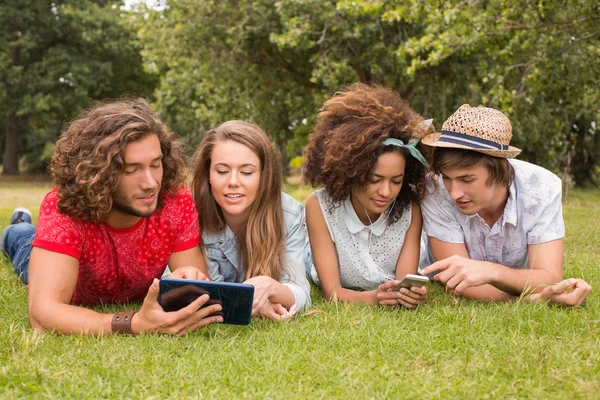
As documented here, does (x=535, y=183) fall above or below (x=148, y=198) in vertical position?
above

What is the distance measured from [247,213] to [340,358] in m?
1.54

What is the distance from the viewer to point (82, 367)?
9.78ft

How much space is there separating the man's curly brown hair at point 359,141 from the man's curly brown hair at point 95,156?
1.11 m

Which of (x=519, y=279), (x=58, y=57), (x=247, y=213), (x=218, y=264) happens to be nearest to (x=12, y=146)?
(x=58, y=57)

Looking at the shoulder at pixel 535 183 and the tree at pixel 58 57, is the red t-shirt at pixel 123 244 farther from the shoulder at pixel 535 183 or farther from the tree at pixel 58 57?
the tree at pixel 58 57

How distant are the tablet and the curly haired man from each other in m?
0.04

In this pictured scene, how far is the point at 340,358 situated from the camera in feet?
10.2

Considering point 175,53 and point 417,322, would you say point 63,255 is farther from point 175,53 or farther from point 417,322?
point 175,53

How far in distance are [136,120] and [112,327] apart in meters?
1.16

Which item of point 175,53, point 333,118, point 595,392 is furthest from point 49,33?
point 595,392

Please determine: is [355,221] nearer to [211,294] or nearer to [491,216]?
[491,216]

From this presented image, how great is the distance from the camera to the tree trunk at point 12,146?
30969 millimetres

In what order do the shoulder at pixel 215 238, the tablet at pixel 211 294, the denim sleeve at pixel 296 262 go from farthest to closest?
1. the shoulder at pixel 215 238
2. the denim sleeve at pixel 296 262
3. the tablet at pixel 211 294

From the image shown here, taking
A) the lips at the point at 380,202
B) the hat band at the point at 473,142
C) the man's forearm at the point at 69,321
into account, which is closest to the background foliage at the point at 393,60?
the hat band at the point at 473,142
